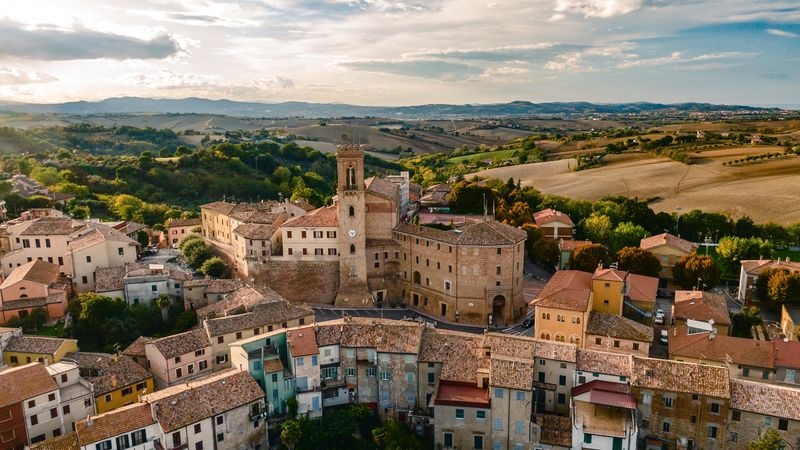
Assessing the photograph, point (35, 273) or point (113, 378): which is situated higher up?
point (35, 273)

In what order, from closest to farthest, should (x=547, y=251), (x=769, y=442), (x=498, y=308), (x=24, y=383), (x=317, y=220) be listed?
(x=769, y=442) → (x=24, y=383) → (x=498, y=308) → (x=317, y=220) → (x=547, y=251)

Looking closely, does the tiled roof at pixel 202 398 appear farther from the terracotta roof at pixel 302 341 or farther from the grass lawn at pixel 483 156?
→ the grass lawn at pixel 483 156

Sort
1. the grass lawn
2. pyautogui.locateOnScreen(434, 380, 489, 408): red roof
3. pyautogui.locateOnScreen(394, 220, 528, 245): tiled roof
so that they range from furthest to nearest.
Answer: the grass lawn
pyautogui.locateOnScreen(394, 220, 528, 245): tiled roof
pyautogui.locateOnScreen(434, 380, 489, 408): red roof

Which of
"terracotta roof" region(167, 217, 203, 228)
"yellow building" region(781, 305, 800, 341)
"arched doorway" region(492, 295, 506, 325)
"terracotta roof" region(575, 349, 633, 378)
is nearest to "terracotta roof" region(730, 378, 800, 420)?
"terracotta roof" region(575, 349, 633, 378)

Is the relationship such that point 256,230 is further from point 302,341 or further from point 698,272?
point 698,272

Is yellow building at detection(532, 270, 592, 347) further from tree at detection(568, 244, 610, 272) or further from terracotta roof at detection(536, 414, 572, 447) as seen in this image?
tree at detection(568, 244, 610, 272)

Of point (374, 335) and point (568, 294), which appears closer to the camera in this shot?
point (374, 335)

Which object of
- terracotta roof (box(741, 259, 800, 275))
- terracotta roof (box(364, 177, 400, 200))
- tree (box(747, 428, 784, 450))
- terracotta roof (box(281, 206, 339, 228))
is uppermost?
terracotta roof (box(364, 177, 400, 200))

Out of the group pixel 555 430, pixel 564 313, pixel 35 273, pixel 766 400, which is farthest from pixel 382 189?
pixel 766 400

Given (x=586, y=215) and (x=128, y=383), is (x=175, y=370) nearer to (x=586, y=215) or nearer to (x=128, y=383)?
(x=128, y=383)
